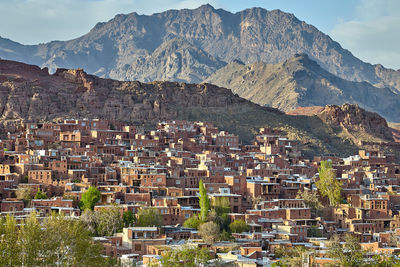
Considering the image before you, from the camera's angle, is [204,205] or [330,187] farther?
[330,187]

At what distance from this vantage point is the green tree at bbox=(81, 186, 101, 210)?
240 feet

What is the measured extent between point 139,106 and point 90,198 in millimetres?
62171

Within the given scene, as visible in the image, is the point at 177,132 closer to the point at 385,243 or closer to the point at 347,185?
the point at 347,185

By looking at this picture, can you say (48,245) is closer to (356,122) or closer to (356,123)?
(356,123)

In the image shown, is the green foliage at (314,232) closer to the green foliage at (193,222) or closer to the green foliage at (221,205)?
the green foliage at (221,205)

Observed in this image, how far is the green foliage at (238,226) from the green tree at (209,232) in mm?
2470

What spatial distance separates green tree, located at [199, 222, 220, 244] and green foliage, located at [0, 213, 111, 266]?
1291 cm

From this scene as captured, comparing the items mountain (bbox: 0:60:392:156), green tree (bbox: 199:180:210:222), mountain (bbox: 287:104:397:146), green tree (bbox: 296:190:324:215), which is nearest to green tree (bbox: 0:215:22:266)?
green tree (bbox: 199:180:210:222)

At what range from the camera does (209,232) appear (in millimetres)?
68500

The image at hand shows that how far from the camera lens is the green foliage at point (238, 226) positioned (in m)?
72.1

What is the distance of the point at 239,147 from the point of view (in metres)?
113

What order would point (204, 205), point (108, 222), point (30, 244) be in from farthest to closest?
point (204, 205)
point (108, 222)
point (30, 244)

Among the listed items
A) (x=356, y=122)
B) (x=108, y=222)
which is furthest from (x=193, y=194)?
(x=356, y=122)

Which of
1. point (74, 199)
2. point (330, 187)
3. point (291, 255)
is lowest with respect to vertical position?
point (291, 255)
